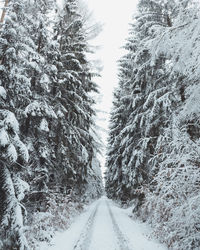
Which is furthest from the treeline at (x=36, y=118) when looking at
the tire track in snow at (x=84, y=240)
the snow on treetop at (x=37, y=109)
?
the tire track in snow at (x=84, y=240)

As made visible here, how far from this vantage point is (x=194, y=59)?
421 cm

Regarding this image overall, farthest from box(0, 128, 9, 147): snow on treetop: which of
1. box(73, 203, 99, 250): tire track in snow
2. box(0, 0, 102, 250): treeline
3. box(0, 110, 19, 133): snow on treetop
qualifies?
box(73, 203, 99, 250): tire track in snow

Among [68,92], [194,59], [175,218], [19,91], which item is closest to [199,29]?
[194,59]

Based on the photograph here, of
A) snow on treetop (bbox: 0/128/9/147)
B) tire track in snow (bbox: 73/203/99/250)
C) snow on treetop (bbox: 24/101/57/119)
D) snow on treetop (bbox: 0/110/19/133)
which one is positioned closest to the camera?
snow on treetop (bbox: 0/128/9/147)

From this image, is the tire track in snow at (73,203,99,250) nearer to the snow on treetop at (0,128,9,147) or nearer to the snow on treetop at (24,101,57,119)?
the snow on treetop at (0,128,9,147)

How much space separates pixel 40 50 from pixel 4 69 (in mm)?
4414

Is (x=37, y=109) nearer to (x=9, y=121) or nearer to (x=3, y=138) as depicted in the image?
(x=9, y=121)

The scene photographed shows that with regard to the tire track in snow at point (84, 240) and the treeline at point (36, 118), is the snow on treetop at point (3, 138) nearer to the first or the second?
the treeline at point (36, 118)

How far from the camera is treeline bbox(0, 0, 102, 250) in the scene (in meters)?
5.57

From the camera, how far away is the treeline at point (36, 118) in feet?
18.3

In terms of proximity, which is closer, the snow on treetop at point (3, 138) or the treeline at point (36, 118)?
the snow on treetop at point (3, 138)

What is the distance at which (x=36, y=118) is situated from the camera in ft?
31.0

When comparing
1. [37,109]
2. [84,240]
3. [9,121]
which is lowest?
[84,240]

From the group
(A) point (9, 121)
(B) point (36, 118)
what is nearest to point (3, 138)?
(A) point (9, 121)
